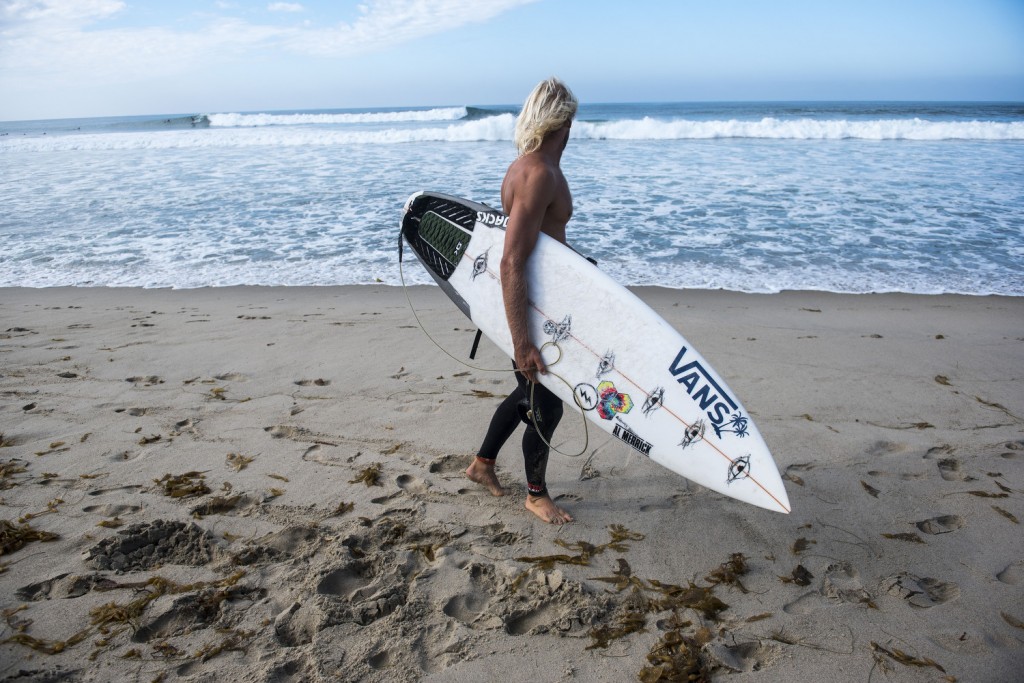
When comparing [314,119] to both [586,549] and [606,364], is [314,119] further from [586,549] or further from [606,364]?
[586,549]

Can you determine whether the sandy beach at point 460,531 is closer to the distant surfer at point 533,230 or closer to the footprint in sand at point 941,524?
the footprint in sand at point 941,524

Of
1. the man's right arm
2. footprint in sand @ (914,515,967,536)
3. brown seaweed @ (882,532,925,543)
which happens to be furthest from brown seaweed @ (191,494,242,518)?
footprint in sand @ (914,515,967,536)

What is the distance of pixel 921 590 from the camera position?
83.9 inches

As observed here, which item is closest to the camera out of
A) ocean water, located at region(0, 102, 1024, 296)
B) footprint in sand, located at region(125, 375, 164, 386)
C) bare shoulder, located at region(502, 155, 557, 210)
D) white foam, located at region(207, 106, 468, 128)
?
bare shoulder, located at region(502, 155, 557, 210)

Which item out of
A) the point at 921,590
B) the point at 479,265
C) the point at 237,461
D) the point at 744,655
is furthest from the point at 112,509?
the point at 921,590

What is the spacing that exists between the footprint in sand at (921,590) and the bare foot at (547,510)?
1.16m

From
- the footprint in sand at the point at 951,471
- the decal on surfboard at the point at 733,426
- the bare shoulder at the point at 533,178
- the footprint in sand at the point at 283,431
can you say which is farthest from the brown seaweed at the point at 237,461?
the footprint in sand at the point at 951,471

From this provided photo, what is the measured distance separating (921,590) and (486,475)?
5.43 ft

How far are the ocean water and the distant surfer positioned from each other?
3788mm

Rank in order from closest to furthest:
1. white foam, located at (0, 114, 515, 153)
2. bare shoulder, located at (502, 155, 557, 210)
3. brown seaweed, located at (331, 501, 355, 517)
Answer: bare shoulder, located at (502, 155, 557, 210) < brown seaweed, located at (331, 501, 355, 517) < white foam, located at (0, 114, 515, 153)

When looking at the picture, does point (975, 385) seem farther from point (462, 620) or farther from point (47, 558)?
point (47, 558)

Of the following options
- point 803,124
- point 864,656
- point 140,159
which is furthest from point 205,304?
point 803,124

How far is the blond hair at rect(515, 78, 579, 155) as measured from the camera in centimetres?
221

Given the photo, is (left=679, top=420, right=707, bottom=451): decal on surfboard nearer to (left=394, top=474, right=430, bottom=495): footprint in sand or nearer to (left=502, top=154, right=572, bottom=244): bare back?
(left=502, top=154, right=572, bottom=244): bare back
